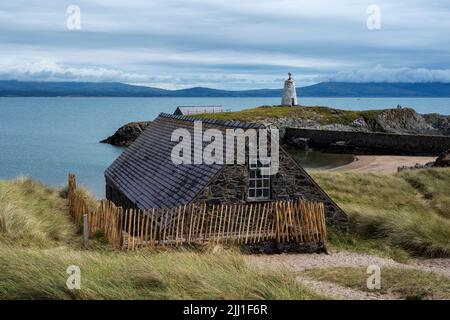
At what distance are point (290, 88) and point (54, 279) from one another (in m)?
74.2

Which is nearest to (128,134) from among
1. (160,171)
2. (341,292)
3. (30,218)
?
(160,171)

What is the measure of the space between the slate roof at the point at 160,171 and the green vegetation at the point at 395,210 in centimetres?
475

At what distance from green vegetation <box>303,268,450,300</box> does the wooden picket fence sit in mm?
3944

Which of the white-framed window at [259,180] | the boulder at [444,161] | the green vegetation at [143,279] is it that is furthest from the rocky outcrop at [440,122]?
the green vegetation at [143,279]

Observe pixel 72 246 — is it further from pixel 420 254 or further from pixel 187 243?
pixel 420 254

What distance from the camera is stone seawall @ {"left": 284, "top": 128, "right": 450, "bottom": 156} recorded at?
5056 cm

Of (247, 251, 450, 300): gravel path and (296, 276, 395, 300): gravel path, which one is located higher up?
(296, 276, 395, 300): gravel path

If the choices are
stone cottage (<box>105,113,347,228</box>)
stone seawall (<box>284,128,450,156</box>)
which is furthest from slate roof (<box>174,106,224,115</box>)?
stone cottage (<box>105,113,347,228</box>)

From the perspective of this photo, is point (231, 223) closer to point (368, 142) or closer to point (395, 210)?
point (395, 210)

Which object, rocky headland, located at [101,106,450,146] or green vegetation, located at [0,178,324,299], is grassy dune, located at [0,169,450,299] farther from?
rocky headland, located at [101,106,450,146]

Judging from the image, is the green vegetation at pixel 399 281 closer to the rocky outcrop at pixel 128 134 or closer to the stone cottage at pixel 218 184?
the stone cottage at pixel 218 184

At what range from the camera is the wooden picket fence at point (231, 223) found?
14422mm

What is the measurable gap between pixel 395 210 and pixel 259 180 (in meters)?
7.59

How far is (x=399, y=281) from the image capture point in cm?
968
